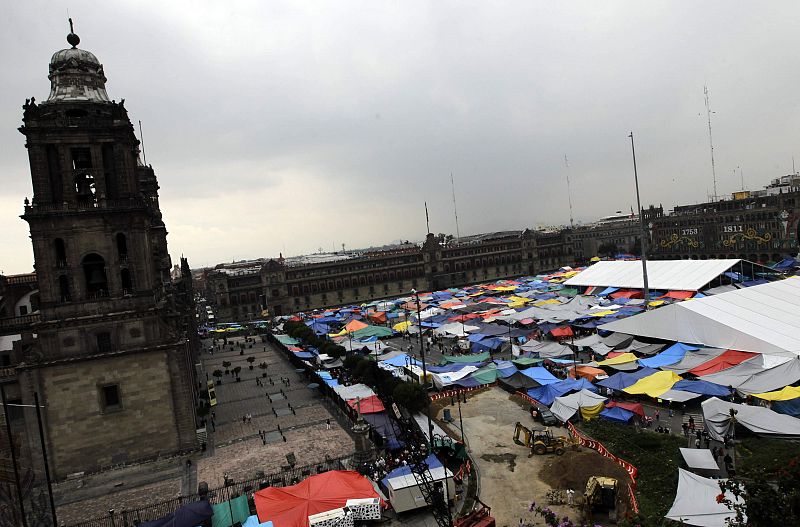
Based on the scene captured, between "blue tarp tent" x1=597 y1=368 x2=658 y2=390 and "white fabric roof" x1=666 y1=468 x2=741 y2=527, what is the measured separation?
11912mm

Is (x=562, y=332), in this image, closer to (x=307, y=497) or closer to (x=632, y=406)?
(x=632, y=406)

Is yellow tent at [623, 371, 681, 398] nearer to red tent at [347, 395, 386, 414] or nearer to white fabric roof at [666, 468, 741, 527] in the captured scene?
white fabric roof at [666, 468, 741, 527]

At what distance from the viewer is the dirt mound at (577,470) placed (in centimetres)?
1792

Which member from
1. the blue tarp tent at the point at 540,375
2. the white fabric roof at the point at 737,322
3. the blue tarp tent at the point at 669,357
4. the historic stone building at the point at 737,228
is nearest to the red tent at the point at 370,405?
the blue tarp tent at the point at 540,375

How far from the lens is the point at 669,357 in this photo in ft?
101

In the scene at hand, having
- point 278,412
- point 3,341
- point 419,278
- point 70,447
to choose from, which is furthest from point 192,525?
point 419,278

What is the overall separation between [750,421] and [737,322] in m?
14.7

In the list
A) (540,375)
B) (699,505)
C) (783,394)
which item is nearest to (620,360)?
(540,375)

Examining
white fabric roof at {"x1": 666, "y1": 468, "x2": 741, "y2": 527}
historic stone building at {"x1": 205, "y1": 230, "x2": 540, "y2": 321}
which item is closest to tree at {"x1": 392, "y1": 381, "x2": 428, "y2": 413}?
white fabric roof at {"x1": 666, "y1": 468, "x2": 741, "y2": 527}

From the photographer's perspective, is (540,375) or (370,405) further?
(540,375)

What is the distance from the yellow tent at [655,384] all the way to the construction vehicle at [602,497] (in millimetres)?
10896

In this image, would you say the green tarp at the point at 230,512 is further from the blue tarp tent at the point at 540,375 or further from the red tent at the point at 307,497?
the blue tarp tent at the point at 540,375

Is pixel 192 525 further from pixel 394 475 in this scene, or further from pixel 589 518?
pixel 589 518

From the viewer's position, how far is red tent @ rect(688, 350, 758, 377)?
2764cm
